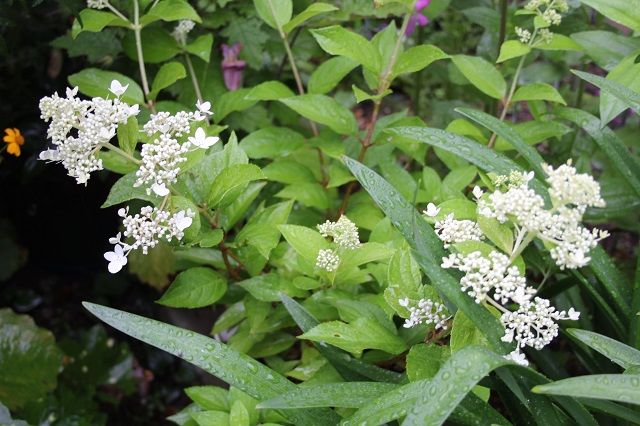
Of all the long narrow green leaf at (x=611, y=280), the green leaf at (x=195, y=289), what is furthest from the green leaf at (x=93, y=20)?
A: the long narrow green leaf at (x=611, y=280)

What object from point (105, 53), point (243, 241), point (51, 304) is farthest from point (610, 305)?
point (51, 304)

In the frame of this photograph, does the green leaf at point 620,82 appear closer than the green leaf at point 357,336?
No

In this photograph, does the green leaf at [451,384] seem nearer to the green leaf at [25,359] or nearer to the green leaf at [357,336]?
the green leaf at [357,336]

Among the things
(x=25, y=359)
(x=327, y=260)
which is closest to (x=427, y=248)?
(x=327, y=260)

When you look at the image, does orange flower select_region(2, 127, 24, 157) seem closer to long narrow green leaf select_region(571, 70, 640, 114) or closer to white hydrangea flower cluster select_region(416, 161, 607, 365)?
white hydrangea flower cluster select_region(416, 161, 607, 365)

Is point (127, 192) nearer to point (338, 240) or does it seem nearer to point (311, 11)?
point (338, 240)

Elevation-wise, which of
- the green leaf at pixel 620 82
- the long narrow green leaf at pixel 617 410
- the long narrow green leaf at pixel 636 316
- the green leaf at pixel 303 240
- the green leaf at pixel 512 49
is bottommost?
the long narrow green leaf at pixel 636 316
